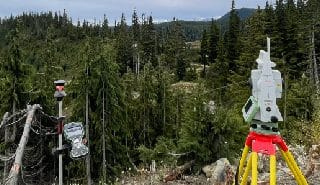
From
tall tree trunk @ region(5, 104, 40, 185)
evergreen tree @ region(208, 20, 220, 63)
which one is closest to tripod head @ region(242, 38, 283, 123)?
tall tree trunk @ region(5, 104, 40, 185)

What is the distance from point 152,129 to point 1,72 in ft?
39.2

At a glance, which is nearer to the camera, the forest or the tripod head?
the tripod head

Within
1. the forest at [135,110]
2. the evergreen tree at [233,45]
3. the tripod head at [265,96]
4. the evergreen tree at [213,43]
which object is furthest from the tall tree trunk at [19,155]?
the evergreen tree at [213,43]

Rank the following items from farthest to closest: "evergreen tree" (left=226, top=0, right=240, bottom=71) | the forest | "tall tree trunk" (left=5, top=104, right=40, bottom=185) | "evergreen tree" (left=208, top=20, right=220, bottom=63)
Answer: "evergreen tree" (left=208, top=20, right=220, bottom=63), "evergreen tree" (left=226, top=0, right=240, bottom=71), the forest, "tall tree trunk" (left=5, top=104, right=40, bottom=185)

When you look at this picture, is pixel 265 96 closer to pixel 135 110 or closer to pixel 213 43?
pixel 135 110

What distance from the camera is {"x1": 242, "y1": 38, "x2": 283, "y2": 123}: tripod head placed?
3834 mm

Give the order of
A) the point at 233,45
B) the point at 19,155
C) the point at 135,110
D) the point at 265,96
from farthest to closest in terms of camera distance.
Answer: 1. the point at 233,45
2. the point at 135,110
3. the point at 19,155
4. the point at 265,96

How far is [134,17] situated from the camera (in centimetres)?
9912

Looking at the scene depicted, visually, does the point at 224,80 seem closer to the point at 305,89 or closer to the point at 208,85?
the point at 208,85

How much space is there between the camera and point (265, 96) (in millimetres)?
3824

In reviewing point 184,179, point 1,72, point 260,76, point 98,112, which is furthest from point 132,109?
point 260,76

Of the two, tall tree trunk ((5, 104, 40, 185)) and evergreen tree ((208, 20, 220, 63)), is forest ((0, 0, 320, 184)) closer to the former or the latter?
tall tree trunk ((5, 104, 40, 185))

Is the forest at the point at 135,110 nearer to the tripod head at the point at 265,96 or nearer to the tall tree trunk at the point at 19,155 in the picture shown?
the tall tree trunk at the point at 19,155

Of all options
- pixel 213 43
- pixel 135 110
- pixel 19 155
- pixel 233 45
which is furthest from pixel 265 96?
pixel 213 43
